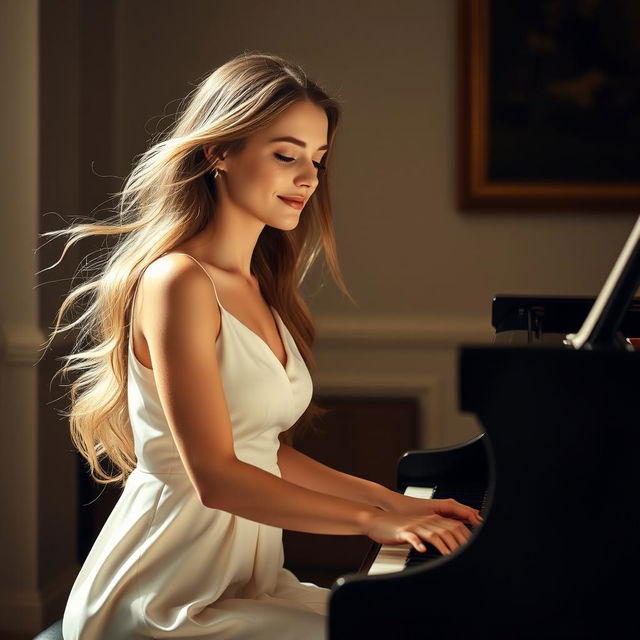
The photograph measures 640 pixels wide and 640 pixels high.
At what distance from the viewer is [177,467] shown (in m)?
1.56

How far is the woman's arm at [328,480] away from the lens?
1.68 m

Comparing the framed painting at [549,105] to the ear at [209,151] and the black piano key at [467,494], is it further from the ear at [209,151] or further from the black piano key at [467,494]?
the ear at [209,151]

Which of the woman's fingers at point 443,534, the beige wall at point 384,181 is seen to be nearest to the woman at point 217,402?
the woman's fingers at point 443,534

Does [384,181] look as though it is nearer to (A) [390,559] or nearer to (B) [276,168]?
(B) [276,168]

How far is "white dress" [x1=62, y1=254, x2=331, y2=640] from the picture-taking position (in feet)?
4.78

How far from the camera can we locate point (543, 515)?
1100mm

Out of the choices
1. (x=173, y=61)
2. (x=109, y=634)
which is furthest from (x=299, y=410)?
(x=173, y=61)

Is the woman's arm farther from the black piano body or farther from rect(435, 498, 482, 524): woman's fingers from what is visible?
the black piano body

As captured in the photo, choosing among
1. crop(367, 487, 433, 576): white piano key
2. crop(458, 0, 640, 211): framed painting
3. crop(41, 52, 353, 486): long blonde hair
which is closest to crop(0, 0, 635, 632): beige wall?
crop(458, 0, 640, 211): framed painting

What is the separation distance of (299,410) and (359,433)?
205 centimetres

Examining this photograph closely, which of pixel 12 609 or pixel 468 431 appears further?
pixel 468 431

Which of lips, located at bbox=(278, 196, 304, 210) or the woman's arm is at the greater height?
lips, located at bbox=(278, 196, 304, 210)

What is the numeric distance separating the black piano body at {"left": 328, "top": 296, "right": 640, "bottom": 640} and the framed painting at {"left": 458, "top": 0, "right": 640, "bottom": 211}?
2663 millimetres

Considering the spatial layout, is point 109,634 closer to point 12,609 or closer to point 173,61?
point 12,609
